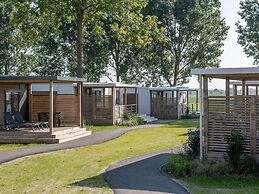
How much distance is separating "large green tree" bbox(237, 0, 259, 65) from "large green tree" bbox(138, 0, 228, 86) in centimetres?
301

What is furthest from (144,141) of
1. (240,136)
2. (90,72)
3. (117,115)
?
(90,72)

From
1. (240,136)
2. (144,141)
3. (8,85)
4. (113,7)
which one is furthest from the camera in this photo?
(113,7)

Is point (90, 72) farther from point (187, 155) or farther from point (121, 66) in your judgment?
point (187, 155)

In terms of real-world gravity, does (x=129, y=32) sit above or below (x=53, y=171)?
above

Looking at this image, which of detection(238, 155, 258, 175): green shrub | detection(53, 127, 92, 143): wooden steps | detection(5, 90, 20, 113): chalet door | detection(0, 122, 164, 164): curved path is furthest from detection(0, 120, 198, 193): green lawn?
detection(5, 90, 20, 113): chalet door

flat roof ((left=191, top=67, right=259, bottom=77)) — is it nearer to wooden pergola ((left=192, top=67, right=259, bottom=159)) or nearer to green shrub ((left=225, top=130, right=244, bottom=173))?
wooden pergola ((left=192, top=67, right=259, bottom=159))

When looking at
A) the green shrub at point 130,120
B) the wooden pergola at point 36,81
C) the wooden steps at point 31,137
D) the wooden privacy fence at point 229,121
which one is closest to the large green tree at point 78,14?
the wooden pergola at point 36,81

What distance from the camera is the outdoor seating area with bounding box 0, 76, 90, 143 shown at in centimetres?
1972

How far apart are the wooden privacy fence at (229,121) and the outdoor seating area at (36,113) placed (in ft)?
27.8

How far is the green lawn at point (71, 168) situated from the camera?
10539mm

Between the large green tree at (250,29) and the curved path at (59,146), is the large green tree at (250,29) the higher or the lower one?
the higher one

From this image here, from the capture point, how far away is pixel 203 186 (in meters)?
10.5

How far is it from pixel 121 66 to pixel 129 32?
65.1 feet

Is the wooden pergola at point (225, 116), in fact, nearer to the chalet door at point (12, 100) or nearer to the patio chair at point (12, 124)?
the patio chair at point (12, 124)
